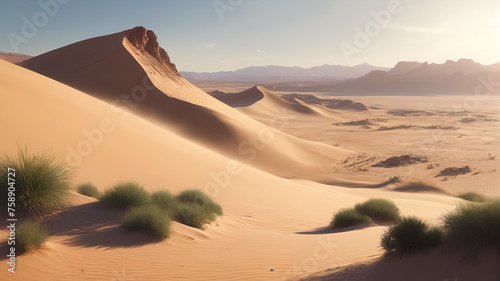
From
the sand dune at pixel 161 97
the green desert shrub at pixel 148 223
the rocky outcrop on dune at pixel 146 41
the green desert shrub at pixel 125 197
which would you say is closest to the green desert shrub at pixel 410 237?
the green desert shrub at pixel 148 223

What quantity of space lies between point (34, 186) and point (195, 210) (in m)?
3.04

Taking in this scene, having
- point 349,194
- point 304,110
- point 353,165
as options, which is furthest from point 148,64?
point 304,110

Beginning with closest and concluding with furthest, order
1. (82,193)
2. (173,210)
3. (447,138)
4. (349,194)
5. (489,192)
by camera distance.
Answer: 1. (173,210)
2. (82,193)
3. (349,194)
4. (489,192)
5. (447,138)

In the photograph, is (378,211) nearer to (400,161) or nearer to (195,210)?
(195,210)

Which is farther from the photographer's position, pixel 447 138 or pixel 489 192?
A: pixel 447 138

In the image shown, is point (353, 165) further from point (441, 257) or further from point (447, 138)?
point (441, 257)

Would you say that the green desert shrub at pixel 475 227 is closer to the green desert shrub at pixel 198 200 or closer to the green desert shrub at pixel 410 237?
the green desert shrub at pixel 410 237

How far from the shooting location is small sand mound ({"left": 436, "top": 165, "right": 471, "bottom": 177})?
21.5m

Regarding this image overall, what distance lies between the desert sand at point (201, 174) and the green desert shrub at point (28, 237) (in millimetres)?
120

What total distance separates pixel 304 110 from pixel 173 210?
181ft

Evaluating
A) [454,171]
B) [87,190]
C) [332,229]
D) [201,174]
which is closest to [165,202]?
[87,190]

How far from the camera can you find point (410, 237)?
4699 mm

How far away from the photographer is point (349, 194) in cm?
1620

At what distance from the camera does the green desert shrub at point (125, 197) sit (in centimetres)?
709
